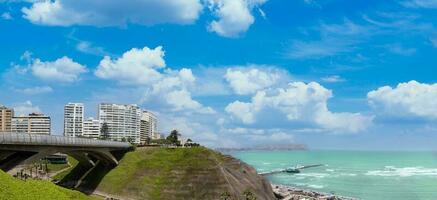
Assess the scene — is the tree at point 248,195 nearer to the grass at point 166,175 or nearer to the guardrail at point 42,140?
the grass at point 166,175

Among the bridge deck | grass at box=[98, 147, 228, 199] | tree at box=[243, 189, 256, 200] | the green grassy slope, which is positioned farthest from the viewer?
grass at box=[98, 147, 228, 199]

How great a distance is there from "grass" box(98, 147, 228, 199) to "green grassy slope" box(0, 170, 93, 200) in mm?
55033

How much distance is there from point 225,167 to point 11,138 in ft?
206

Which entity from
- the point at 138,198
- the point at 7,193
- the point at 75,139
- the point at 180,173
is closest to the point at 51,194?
the point at 7,193

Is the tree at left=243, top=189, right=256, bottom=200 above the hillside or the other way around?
the other way around

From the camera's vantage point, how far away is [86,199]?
5916 cm

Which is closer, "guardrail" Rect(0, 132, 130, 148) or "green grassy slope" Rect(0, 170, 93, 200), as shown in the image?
"green grassy slope" Rect(0, 170, 93, 200)

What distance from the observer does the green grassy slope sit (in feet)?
159

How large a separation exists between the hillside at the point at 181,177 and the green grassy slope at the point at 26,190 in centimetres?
5502

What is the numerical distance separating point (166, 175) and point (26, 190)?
66639mm

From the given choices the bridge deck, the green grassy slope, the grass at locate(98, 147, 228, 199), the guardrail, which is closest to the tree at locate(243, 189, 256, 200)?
the grass at locate(98, 147, 228, 199)

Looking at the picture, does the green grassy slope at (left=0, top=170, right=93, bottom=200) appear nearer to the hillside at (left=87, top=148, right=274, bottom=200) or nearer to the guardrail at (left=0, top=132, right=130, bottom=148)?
the guardrail at (left=0, top=132, right=130, bottom=148)

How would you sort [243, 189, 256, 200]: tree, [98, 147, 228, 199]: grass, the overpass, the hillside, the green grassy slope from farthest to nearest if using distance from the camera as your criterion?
[98, 147, 228, 199]: grass
the hillside
[243, 189, 256, 200]: tree
the overpass
the green grassy slope

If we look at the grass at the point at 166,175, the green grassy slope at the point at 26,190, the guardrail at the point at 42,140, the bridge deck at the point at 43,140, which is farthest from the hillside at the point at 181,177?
the green grassy slope at the point at 26,190
